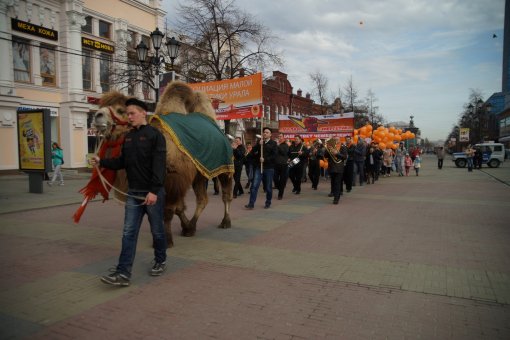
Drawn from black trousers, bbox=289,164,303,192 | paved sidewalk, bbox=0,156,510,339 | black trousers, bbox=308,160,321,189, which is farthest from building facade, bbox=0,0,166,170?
paved sidewalk, bbox=0,156,510,339

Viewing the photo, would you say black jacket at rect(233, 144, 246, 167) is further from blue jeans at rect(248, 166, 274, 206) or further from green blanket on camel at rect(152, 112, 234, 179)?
green blanket on camel at rect(152, 112, 234, 179)

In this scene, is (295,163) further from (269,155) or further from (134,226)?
(134,226)

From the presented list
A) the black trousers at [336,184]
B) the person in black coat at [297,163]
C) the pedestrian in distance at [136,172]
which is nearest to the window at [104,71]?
the person in black coat at [297,163]

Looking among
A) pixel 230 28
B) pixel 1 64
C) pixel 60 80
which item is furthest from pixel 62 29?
pixel 230 28

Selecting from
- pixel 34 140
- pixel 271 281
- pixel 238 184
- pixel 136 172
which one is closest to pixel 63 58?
pixel 34 140

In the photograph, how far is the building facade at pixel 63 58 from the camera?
67.4 ft

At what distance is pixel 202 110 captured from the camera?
22.8ft

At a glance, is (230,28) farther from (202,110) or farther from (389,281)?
(389,281)

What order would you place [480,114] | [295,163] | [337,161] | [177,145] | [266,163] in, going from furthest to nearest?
1. [480,114]
2. [295,163]
3. [337,161]
4. [266,163]
5. [177,145]

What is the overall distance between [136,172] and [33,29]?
2189 cm

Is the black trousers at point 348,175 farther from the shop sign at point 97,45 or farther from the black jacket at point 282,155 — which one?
the shop sign at point 97,45

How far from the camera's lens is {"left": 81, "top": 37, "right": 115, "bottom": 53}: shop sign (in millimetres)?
24516

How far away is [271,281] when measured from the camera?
4.49m

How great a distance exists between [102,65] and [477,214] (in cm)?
2465
